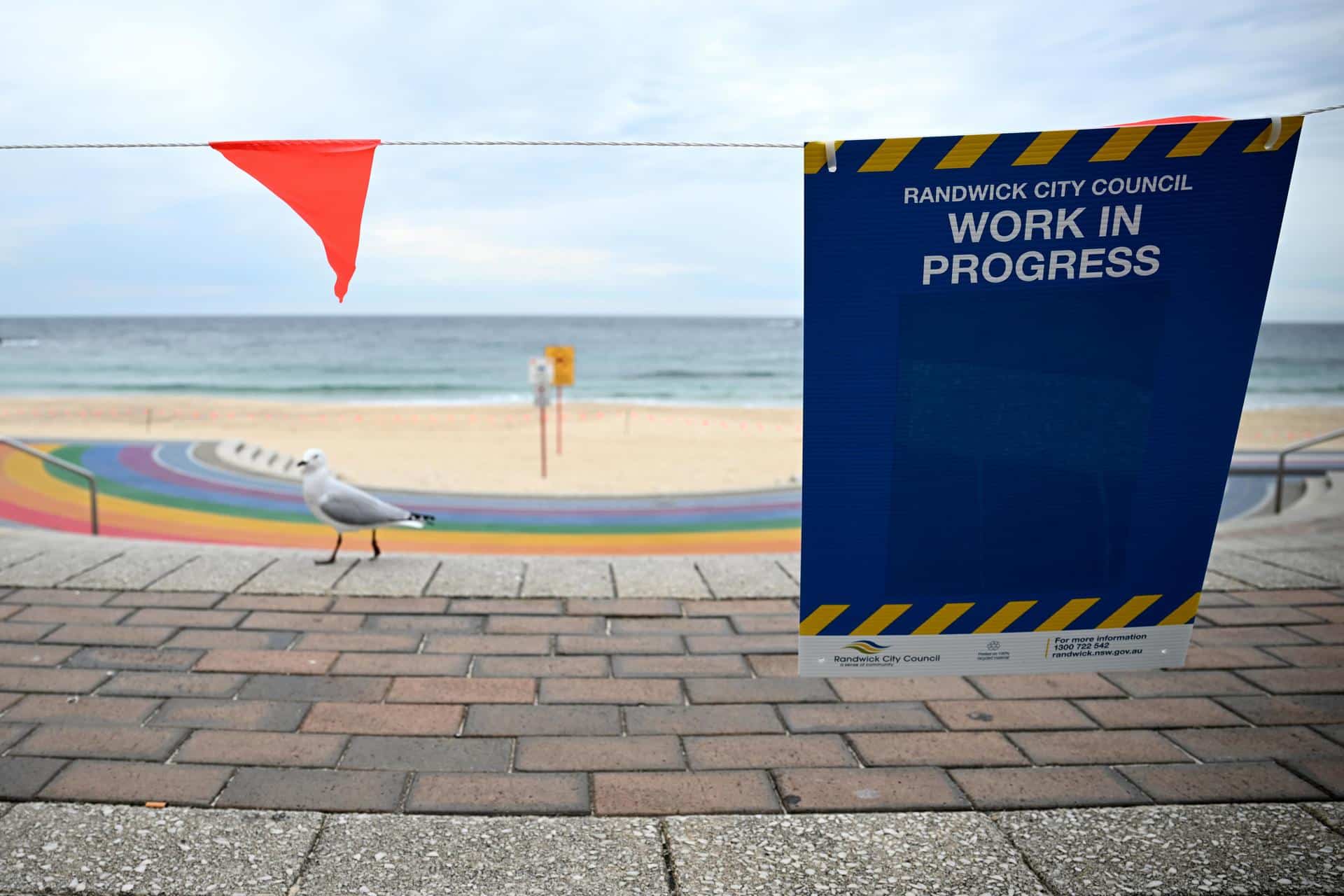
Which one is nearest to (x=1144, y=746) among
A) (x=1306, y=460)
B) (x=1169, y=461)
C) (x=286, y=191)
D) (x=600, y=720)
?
(x=1169, y=461)

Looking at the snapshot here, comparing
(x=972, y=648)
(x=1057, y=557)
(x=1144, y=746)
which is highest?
(x=1057, y=557)

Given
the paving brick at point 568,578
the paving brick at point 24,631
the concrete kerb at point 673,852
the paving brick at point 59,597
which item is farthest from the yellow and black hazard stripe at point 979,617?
the paving brick at point 59,597

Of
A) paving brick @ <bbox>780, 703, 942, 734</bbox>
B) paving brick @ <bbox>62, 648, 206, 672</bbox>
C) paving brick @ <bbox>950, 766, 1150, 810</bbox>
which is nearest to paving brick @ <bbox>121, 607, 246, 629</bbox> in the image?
paving brick @ <bbox>62, 648, 206, 672</bbox>

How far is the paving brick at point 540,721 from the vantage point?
349 cm

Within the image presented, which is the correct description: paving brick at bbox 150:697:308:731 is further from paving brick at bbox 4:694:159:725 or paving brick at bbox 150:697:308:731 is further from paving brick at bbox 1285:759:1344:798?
paving brick at bbox 1285:759:1344:798

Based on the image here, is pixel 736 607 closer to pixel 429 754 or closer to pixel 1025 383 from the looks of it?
pixel 429 754

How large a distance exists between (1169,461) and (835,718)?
1.74 m

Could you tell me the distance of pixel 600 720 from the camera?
11.8 ft

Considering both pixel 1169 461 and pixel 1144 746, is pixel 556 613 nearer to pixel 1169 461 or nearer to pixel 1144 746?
pixel 1144 746

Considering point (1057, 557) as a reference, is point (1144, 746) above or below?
below

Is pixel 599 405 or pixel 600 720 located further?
pixel 599 405

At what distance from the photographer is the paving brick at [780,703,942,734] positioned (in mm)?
3553

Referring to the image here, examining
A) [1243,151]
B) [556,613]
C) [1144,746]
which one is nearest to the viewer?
[1243,151]

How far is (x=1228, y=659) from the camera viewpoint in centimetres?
425
